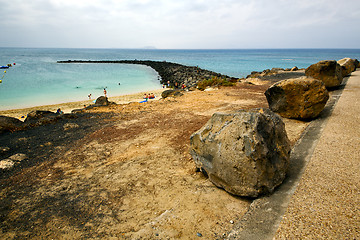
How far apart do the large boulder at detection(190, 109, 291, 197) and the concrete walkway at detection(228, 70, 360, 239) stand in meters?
0.30

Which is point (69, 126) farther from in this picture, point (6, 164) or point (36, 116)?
point (6, 164)

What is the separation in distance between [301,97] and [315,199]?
14.5 ft

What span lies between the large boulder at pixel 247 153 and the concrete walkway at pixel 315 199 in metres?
0.30

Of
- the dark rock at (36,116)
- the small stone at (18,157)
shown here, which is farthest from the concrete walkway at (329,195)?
the dark rock at (36,116)

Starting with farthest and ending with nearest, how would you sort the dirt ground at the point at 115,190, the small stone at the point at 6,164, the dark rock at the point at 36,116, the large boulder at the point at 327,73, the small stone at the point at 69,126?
the large boulder at the point at 327,73 < the dark rock at the point at 36,116 < the small stone at the point at 69,126 < the small stone at the point at 6,164 < the dirt ground at the point at 115,190

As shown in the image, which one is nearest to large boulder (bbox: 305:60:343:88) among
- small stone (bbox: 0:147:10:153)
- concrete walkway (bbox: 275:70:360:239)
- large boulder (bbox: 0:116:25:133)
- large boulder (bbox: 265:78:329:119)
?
large boulder (bbox: 265:78:329:119)

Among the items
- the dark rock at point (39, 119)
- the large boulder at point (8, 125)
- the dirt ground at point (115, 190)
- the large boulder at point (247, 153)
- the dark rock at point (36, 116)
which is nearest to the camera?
the dirt ground at point (115, 190)

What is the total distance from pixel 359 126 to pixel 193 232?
18.6 ft

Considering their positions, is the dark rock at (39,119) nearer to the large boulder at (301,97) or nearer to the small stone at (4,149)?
the small stone at (4,149)

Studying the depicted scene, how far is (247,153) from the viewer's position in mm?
3260

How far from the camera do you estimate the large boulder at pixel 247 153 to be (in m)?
3.26

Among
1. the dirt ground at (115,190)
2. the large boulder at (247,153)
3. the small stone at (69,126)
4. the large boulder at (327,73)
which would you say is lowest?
the dirt ground at (115,190)

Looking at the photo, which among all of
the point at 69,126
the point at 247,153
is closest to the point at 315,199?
the point at 247,153

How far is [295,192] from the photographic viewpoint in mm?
3236
